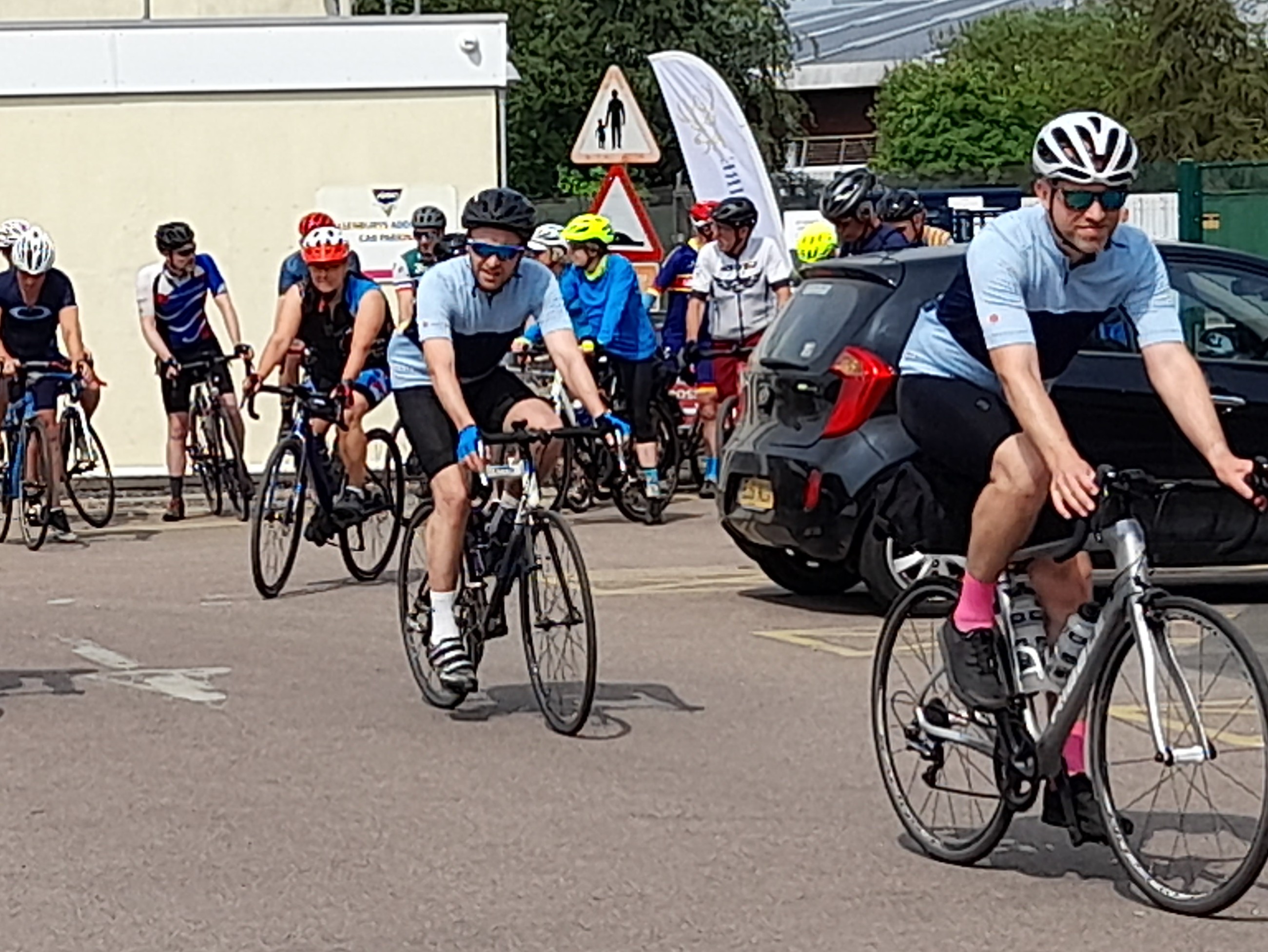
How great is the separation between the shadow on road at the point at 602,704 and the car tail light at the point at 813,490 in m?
1.59

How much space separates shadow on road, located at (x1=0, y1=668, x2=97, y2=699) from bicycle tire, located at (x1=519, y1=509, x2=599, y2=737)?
6.92 feet

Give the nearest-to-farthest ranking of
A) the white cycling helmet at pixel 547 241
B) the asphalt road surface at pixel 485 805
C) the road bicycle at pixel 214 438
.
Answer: the asphalt road surface at pixel 485 805 < the road bicycle at pixel 214 438 < the white cycling helmet at pixel 547 241

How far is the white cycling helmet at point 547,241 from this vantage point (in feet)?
62.5

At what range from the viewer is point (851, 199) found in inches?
566

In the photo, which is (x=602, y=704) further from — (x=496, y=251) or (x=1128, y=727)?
(x=1128, y=727)

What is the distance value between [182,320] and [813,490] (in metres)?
6.74

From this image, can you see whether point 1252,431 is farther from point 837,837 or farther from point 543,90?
point 543,90

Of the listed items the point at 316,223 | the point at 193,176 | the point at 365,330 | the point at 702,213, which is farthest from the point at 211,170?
the point at 365,330

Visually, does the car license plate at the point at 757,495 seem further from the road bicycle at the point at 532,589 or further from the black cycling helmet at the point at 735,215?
the black cycling helmet at the point at 735,215

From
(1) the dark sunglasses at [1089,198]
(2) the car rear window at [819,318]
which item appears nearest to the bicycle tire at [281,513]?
(2) the car rear window at [819,318]

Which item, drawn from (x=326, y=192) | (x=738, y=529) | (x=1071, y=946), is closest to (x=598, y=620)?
(x=738, y=529)

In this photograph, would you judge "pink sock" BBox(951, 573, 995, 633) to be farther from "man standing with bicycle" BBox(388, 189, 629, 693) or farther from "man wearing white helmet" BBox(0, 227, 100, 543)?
"man wearing white helmet" BBox(0, 227, 100, 543)

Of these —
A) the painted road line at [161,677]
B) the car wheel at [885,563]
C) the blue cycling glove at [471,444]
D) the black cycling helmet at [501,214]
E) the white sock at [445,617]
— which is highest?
the black cycling helmet at [501,214]

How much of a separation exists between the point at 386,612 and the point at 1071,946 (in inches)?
268
